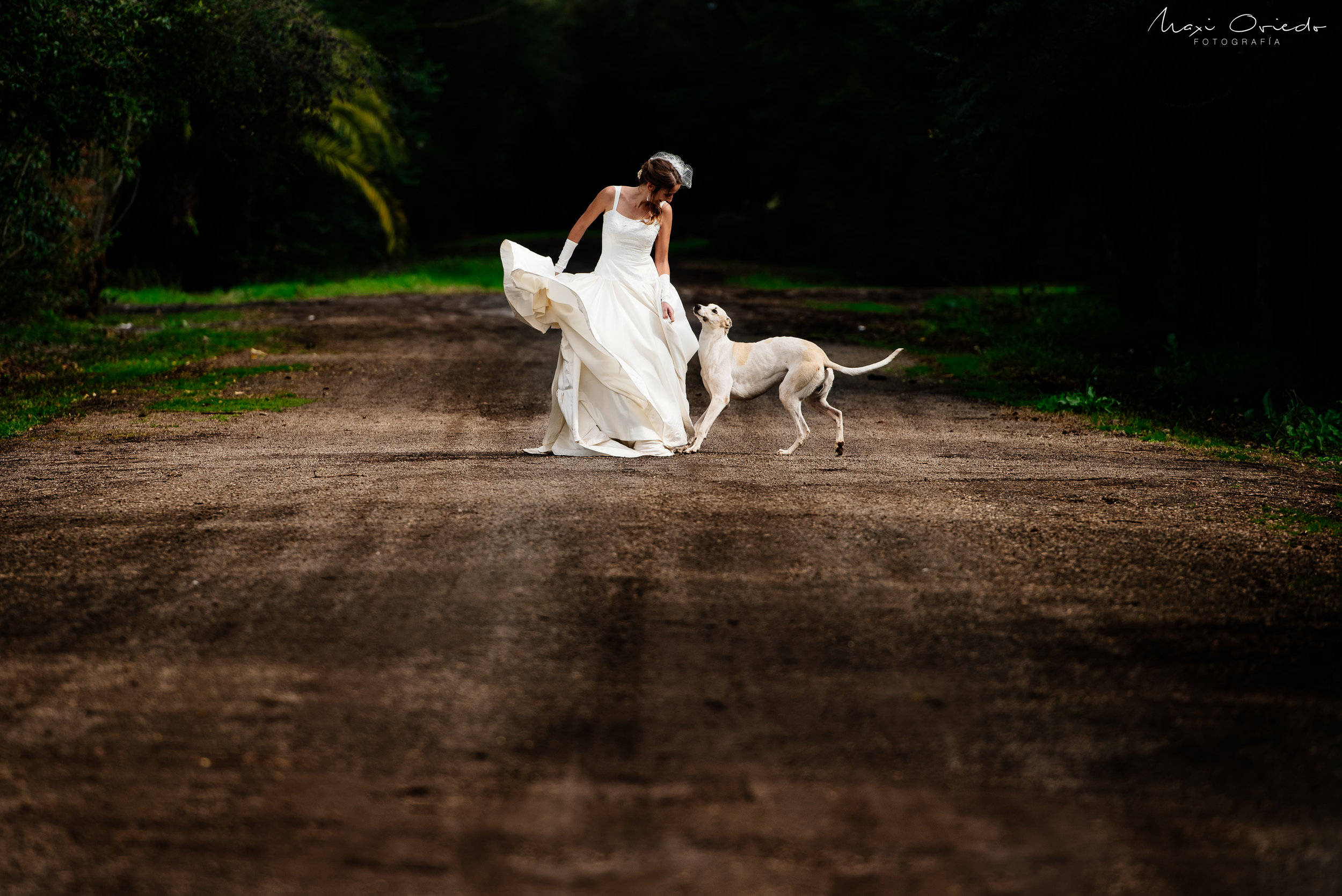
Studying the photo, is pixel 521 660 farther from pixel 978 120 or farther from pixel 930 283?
pixel 930 283

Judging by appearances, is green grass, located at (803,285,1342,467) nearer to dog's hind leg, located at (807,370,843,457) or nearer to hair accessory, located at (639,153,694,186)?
dog's hind leg, located at (807,370,843,457)

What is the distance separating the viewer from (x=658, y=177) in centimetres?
842

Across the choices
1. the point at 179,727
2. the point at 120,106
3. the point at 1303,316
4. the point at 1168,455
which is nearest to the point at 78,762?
the point at 179,727

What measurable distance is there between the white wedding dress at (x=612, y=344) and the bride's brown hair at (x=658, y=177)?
11.0 inches

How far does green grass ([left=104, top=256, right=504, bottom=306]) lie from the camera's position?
23.8m

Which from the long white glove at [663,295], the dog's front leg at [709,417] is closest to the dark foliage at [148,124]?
the long white glove at [663,295]

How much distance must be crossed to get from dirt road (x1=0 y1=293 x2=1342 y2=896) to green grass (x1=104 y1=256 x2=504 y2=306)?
55.4 feet

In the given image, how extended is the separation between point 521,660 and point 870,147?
29.8 m

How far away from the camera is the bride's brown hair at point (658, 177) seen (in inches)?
331

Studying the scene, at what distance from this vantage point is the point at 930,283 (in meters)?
31.2

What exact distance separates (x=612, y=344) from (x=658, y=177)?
49.8 inches

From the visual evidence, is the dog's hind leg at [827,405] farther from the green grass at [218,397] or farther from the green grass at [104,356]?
the green grass at [104,356]

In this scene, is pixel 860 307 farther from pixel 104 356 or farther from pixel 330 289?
pixel 104 356

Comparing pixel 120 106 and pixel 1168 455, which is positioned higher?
pixel 120 106
